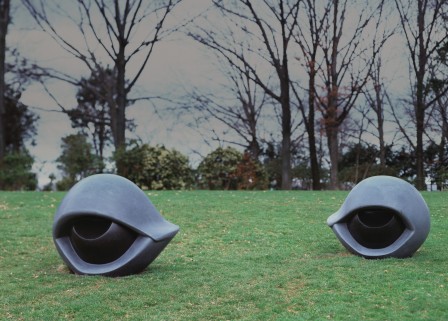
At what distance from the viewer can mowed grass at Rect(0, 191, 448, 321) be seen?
649 centimetres

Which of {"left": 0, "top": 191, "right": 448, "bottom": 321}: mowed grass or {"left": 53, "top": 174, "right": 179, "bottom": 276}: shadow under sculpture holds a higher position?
{"left": 53, "top": 174, "right": 179, "bottom": 276}: shadow under sculpture

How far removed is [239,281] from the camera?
7789 mm

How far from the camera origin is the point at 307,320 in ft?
19.9

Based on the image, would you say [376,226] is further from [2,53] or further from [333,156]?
[2,53]

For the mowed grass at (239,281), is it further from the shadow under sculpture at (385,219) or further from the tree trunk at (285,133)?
the tree trunk at (285,133)

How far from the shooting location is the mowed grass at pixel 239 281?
6.49 metres

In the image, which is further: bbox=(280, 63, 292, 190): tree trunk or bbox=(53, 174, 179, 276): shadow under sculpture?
bbox=(280, 63, 292, 190): tree trunk

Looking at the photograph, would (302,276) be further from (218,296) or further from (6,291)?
(6,291)

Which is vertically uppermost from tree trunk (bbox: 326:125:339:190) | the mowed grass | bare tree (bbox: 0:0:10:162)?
bare tree (bbox: 0:0:10:162)

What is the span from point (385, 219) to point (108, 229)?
4.17 meters

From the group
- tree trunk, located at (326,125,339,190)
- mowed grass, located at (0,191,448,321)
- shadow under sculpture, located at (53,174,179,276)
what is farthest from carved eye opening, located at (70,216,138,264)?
tree trunk, located at (326,125,339,190)

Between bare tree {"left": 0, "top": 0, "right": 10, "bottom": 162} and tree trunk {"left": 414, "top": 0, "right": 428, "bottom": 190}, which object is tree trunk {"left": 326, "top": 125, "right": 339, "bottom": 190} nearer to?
tree trunk {"left": 414, "top": 0, "right": 428, "bottom": 190}

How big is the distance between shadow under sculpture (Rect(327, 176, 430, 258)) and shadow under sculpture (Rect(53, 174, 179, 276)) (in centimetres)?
288

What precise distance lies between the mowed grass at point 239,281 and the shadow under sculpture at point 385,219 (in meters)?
0.28
